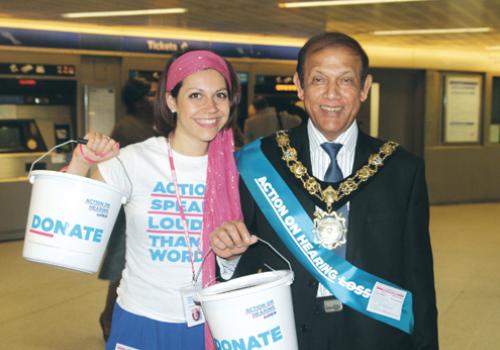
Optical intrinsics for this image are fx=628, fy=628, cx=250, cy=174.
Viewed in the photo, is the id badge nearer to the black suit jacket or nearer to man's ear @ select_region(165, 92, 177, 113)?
the black suit jacket

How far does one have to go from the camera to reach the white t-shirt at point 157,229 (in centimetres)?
195

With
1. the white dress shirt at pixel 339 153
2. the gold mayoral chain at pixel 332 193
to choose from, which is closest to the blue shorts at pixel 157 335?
the gold mayoral chain at pixel 332 193

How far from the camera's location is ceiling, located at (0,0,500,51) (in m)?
6.24

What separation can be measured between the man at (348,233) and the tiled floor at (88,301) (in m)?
2.82

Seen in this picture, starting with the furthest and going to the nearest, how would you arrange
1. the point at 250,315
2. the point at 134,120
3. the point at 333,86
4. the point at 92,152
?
the point at 134,120, the point at 92,152, the point at 333,86, the point at 250,315

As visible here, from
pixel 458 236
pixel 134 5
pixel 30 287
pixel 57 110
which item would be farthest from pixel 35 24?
pixel 458 236

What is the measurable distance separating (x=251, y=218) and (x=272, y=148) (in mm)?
242

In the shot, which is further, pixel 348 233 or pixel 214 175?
pixel 214 175

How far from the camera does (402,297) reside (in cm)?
→ 191

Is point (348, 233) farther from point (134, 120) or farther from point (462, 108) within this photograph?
point (462, 108)

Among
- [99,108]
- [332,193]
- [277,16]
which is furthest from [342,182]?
[99,108]

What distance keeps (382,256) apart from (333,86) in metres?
0.53

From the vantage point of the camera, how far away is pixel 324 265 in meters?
1.92

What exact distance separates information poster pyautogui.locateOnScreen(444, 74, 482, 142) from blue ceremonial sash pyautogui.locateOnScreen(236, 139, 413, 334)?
33.4 ft
